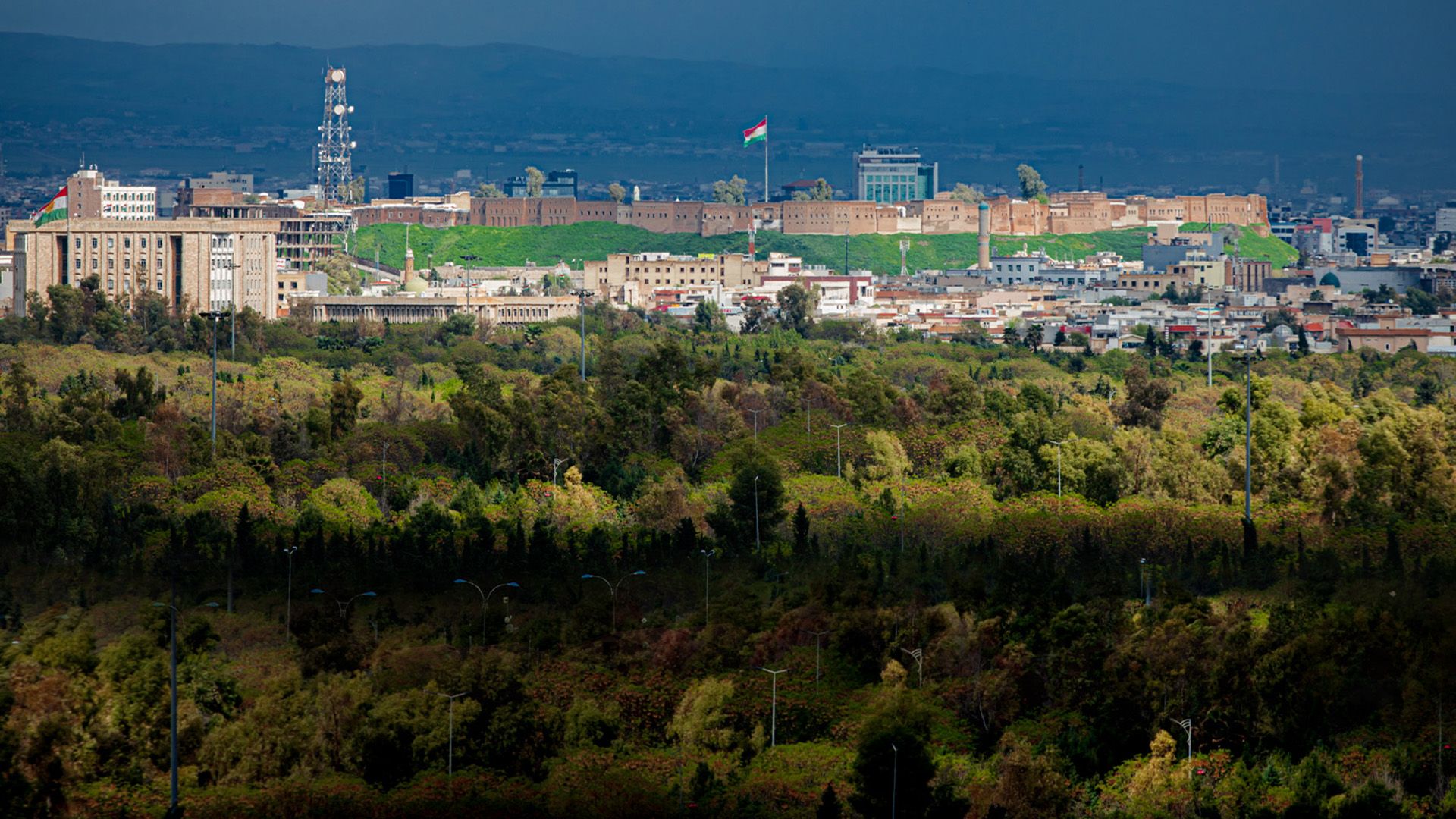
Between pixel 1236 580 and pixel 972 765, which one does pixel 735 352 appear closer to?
pixel 1236 580

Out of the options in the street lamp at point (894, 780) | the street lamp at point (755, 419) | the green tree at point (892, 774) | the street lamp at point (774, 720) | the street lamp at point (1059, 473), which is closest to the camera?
the street lamp at point (894, 780)

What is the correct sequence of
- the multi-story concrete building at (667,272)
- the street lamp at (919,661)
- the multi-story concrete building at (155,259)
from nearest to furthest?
the street lamp at (919,661)
the multi-story concrete building at (155,259)
the multi-story concrete building at (667,272)

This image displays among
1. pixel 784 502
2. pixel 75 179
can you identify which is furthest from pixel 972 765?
pixel 75 179

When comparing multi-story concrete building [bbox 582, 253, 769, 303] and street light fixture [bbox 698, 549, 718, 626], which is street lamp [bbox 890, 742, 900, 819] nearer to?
street light fixture [bbox 698, 549, 718, 626]

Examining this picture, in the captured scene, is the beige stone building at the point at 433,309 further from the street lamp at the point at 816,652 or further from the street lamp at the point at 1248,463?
the street lamp at the point at 816,652

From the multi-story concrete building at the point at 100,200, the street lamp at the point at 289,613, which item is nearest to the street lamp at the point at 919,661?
the street lamp at the point at 289,613

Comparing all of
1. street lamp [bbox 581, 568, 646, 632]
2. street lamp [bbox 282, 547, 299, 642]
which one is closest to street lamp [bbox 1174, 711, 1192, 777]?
street lamp [bbox 581, 568, 646, 632]

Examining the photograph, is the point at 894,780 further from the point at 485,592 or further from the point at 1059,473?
the point at 1059,473
